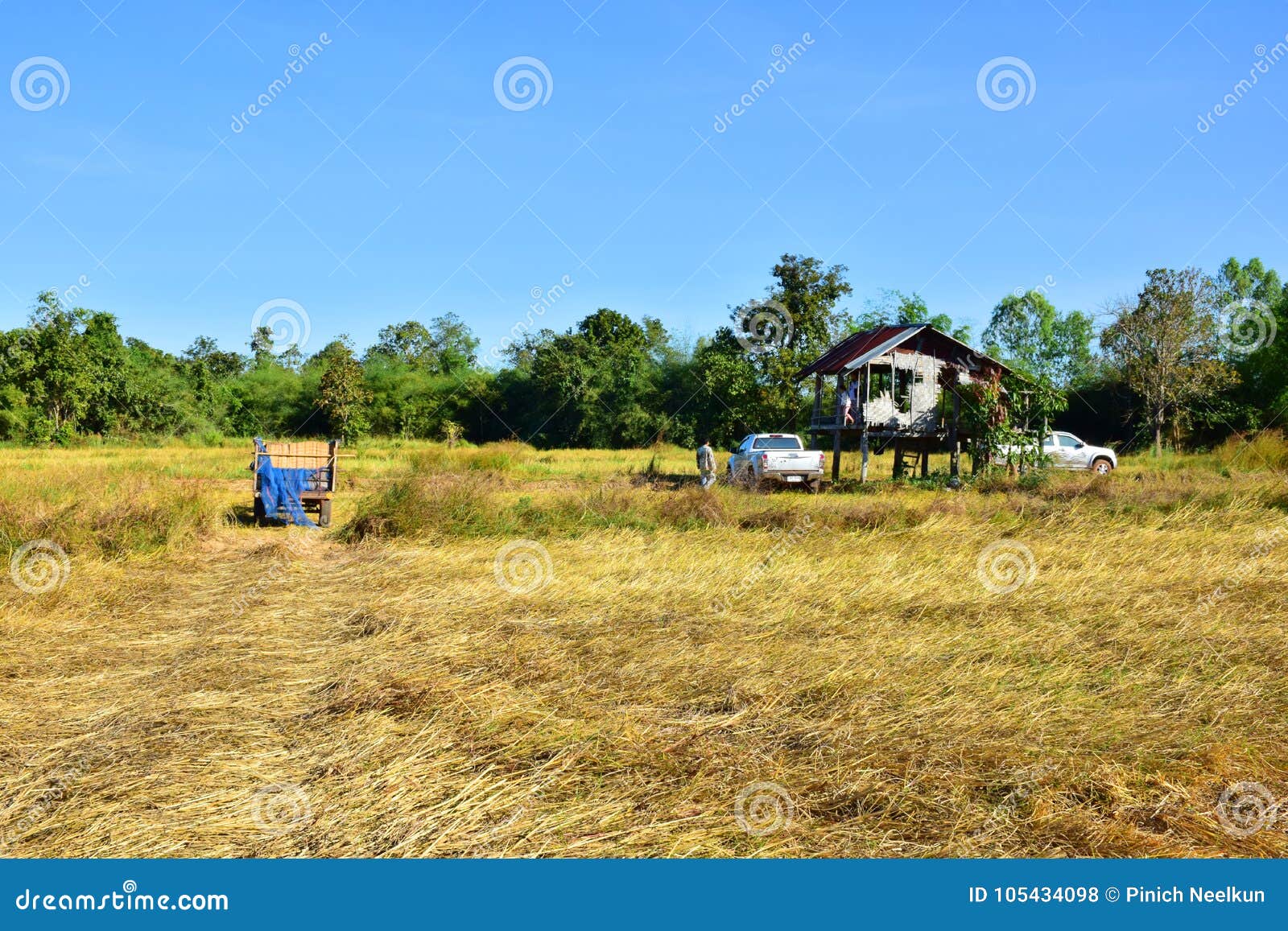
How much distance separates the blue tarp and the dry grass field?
1928mm

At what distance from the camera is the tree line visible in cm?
3997

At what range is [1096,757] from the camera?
480 centimetres

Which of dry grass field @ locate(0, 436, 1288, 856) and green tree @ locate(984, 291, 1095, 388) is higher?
green tree @ locate(984, 291, 1095, 388)

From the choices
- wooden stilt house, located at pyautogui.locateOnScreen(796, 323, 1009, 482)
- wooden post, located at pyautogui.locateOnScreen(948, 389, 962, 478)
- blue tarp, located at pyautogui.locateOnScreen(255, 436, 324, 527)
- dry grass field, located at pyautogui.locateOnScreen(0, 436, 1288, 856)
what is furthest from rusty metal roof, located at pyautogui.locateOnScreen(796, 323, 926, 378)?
blue tarp, located at pyautogui.locateOnScreen(255, 436, 324, 527)

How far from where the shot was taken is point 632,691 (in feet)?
19.6

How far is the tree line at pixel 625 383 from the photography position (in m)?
40.0

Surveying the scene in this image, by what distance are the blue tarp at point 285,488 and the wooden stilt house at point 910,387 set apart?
45.8ft

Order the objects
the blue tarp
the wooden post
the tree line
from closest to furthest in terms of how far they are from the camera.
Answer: the blue tarp
the wooden post
the tree line

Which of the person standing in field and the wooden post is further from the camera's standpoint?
the wooden post

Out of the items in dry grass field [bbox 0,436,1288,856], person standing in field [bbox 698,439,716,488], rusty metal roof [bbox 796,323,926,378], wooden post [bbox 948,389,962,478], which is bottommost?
dry grass field [bbox 0,436,1288,856]

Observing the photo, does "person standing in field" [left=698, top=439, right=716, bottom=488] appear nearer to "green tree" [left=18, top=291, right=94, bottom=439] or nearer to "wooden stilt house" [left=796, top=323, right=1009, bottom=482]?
"wooden stilt house" [left=796, top=323, right=1009, bottom=482]

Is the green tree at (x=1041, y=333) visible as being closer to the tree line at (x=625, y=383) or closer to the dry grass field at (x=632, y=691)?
the tree line at (x=625, y=383)

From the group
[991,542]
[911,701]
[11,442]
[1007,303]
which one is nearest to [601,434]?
[11,442]

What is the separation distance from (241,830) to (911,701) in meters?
3.84
